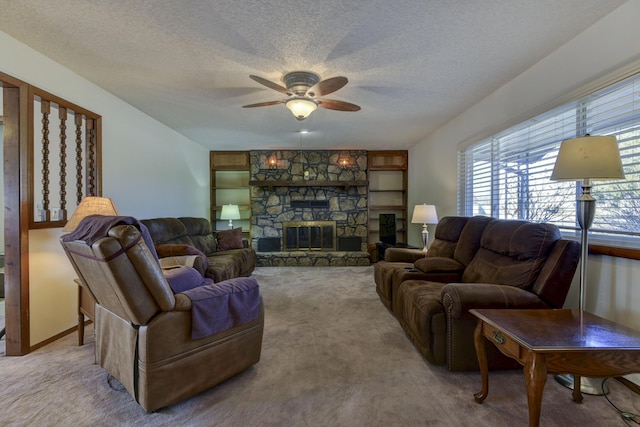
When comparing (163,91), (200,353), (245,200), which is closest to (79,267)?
(200,353)

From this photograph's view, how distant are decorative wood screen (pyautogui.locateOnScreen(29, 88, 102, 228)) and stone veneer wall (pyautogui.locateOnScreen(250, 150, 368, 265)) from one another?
3.38m

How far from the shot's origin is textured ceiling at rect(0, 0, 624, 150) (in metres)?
1.81

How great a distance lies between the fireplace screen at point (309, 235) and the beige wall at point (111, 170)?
1938 mm

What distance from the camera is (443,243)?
3.38 metres

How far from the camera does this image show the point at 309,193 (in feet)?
20.7

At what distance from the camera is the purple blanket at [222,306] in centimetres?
163


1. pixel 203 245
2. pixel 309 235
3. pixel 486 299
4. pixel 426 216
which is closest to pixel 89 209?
pixel 203 245

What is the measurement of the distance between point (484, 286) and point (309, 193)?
465 centimetres

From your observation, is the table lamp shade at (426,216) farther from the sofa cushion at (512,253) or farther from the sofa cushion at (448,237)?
the sofa cushion at (512,253)

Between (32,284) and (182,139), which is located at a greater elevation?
(182,139)

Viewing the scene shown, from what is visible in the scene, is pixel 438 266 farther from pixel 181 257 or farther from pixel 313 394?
pixel 181 257

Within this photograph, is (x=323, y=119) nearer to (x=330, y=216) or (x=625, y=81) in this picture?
(x=330, y=216)

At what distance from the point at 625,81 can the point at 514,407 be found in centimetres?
215

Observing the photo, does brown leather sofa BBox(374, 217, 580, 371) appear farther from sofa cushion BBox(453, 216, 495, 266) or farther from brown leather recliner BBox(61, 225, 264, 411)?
brown leather recliner BBox(61, 225, 264, 411)
